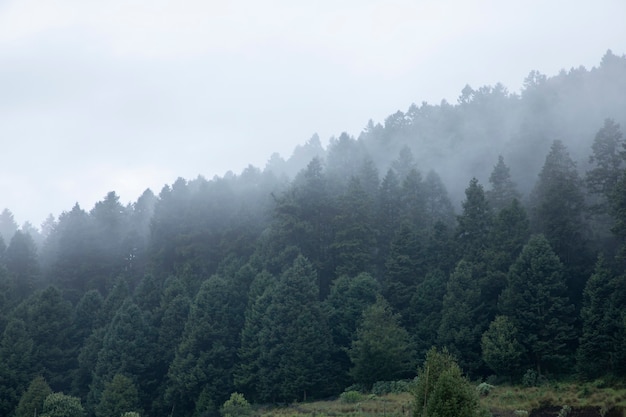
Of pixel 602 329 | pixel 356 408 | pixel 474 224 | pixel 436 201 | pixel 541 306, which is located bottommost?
pixel 356 408

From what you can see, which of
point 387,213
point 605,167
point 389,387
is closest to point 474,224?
point 605,167

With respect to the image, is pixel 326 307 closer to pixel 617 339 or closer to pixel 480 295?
pixel 480 295

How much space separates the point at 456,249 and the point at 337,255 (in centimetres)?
1293

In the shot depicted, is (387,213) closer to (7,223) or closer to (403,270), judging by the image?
(403,270)

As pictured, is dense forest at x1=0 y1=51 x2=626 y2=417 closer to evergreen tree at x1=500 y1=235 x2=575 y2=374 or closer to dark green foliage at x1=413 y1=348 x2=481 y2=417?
evergreen tree at x1=500 y1=235 x2=575 y2=374

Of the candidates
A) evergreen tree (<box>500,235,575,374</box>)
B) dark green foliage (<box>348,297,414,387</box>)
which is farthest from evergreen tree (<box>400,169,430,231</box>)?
evergreen tree (<box>500,235,575,374</box>)

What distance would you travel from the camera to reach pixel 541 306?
44.8 m

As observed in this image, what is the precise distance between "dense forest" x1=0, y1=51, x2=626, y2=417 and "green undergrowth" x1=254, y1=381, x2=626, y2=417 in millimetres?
2347

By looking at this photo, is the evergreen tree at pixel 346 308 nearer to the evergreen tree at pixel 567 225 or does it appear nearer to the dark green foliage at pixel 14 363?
the evergreen tree at pixel 567 225

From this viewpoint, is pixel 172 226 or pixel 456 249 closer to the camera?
pixel 456 249

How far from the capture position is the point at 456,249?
54812 mm

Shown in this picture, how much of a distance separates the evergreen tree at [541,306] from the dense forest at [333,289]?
0.39 feet

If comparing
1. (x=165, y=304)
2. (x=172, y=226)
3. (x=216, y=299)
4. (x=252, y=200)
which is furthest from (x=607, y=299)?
(x=172, y=226)

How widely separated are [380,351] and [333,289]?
10.0 m
